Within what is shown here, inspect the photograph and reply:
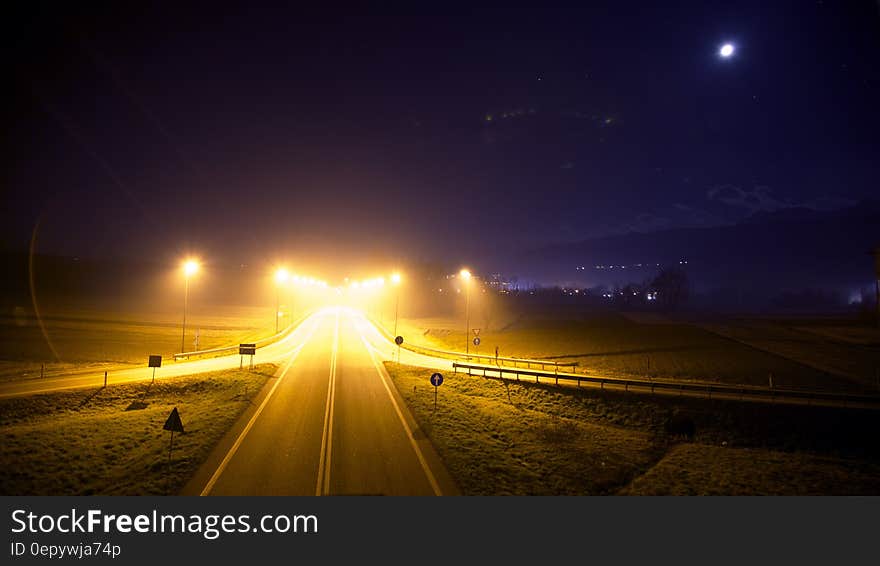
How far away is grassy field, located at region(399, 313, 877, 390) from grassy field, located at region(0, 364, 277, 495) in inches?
1006

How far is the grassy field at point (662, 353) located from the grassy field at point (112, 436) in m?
25.5

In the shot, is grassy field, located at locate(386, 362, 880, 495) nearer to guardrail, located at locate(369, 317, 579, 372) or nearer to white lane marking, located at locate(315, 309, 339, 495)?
white lane marking, located at locate(315, 309, 339, 495)

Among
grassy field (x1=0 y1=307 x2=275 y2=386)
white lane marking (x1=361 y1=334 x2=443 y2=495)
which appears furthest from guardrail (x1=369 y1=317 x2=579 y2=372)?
grassy field (x1=0 y1=307 x2=275 y2=386)

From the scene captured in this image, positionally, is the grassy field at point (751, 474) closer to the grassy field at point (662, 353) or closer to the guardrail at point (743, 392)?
the guardrail at point (743, 392)

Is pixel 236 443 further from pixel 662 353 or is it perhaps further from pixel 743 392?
pixel 662 353

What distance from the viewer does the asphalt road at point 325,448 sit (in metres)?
11.3

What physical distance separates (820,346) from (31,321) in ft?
305

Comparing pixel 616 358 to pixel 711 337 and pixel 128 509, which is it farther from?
pixel 128 509

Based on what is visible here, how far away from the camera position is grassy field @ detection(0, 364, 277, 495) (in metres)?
11.4

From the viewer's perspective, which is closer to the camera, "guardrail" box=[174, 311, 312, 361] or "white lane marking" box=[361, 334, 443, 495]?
"white lane marking" box=[361, 334, 443, 495]

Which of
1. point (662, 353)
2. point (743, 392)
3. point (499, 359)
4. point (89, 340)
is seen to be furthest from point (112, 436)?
point (662, 353)

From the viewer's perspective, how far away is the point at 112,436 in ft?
49.1

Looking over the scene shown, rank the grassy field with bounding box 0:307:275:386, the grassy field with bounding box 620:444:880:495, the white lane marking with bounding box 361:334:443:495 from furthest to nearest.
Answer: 1. the grassy field with bounding box 0:307:275:386
2. the grassy field with bounding box 620:444:880:495
3. the white lane marking with bounding box 361:334:443:495

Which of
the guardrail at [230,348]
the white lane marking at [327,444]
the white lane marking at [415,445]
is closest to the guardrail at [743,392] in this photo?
the white lane marking at [415,445]
